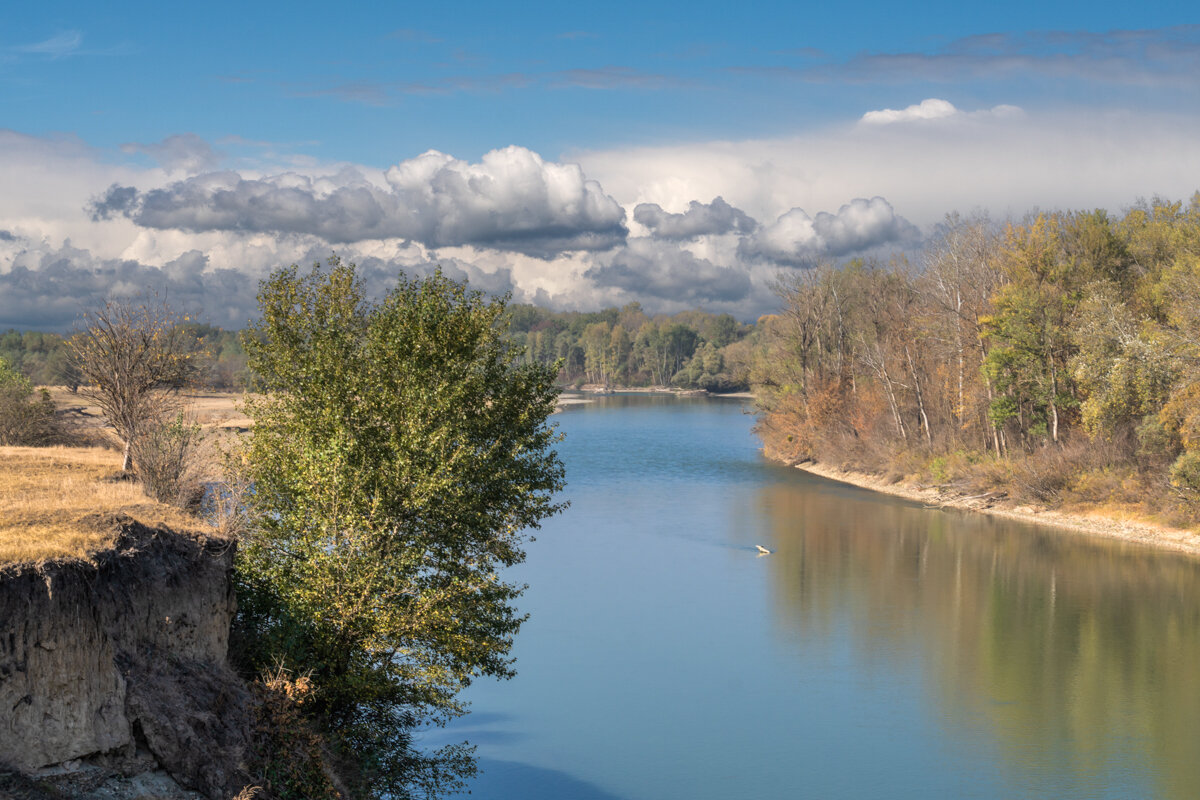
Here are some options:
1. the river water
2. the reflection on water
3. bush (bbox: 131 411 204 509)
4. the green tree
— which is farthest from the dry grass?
the reflection on water

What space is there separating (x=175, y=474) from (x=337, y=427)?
28.4ft

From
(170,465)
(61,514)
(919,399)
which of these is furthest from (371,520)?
(919,399)

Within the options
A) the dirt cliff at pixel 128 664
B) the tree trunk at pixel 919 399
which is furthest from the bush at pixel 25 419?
the tree trunk at pixel 919 399

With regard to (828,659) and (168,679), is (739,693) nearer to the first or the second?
(828,659)

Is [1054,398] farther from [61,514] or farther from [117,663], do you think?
[117,663]

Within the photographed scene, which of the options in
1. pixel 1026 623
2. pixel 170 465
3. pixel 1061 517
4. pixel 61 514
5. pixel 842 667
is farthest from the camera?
pixel 1061 517

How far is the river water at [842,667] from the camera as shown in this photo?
2069 centimetres

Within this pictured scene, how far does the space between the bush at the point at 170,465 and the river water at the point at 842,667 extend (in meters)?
9.21

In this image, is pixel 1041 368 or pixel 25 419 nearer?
pixel 25 419

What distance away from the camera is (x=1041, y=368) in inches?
1864

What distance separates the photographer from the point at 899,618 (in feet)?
105

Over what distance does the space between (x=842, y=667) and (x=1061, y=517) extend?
79.2ft

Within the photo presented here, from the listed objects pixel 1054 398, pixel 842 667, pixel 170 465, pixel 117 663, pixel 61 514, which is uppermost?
pixel 1054 398

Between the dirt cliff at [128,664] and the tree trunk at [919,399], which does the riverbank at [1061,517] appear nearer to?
the tree trunk at [919,399]
